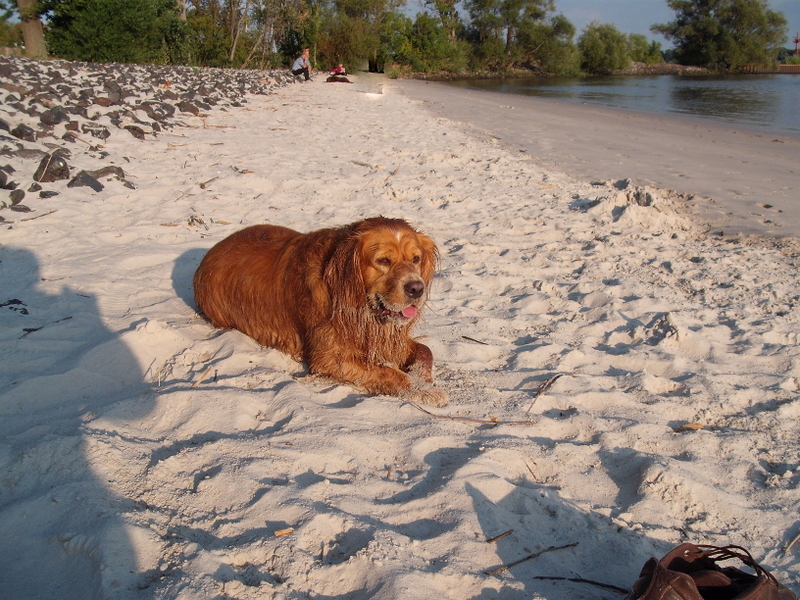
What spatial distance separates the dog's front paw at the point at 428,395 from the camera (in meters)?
3.15

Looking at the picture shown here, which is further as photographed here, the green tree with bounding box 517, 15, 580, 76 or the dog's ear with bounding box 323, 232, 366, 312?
the green tree with bounding box 517, 15, 580, 76

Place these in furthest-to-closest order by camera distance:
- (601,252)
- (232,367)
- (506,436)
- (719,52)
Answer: (719,52), (601,252), (232,367), (506,436)

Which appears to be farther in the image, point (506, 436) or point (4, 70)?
point (4, 70)

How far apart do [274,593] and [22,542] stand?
35.0 inches

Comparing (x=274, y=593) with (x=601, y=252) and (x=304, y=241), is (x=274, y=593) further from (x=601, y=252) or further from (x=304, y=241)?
(x=601, y=252)

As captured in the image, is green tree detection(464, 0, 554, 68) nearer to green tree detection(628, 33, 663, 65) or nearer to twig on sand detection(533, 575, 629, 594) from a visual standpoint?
green tree detection(628, 33, 663, 65)

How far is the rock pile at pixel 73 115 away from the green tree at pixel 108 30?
37.4 feet

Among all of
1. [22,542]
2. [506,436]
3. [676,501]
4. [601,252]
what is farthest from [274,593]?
[601,252]

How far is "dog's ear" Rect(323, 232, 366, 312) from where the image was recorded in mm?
3180

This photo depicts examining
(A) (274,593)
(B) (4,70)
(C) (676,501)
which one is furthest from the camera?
(B) (4,70)

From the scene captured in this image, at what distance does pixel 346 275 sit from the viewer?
3.23 meters

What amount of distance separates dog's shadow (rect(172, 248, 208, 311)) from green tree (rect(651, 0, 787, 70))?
2578 inches

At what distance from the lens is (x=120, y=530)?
1.89 meters

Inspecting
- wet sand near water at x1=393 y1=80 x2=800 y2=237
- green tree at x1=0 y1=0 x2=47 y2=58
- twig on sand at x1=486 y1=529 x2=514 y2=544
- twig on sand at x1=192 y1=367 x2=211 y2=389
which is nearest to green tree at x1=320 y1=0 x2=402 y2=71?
green tree at x1=0 y1=0 x2=47 y2=58
